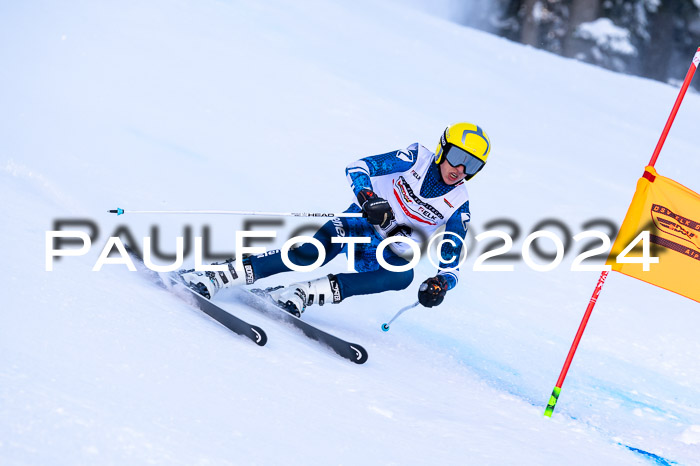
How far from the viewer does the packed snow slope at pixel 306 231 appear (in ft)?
8.56

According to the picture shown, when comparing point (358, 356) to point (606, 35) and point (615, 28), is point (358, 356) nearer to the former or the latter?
point (606, 35)

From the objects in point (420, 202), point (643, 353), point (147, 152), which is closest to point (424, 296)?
point (420, 202)

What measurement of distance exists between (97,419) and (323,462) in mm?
674

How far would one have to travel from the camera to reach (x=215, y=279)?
4.12 m

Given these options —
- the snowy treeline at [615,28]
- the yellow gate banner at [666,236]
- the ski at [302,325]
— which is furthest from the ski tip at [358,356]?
the snowy treeline at [615,28]

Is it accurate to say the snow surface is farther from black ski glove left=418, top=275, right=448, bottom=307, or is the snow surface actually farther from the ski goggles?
black ski glove left=418, top=275, right=448, bottom=307

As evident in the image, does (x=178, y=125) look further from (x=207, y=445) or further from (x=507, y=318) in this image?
(x=207, y=445)

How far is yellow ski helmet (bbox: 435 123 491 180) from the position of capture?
4141 millimetres

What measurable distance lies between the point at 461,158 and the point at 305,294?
1052 millimetres

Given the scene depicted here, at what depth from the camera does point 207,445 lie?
236cm

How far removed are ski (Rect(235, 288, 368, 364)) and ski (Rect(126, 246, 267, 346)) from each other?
0.44 m

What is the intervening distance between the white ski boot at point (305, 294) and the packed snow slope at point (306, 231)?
0.92ft

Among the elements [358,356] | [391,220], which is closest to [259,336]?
[358,356]

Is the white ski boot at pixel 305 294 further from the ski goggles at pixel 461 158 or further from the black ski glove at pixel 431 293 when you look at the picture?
the ski goggles at pixel 461 158
